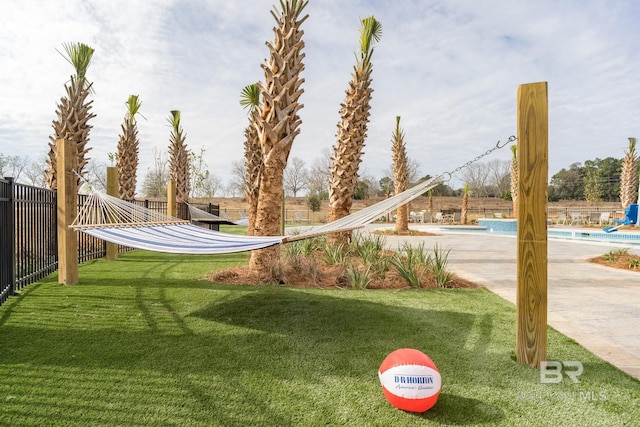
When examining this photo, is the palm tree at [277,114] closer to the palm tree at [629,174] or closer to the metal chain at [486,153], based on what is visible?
the metal chain at [486,153]

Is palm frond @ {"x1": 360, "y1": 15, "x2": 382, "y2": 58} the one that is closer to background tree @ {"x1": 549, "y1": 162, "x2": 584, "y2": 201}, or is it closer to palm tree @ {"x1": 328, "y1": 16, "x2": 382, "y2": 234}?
palm tree @ {"x1": 328, "y1": 16, "x2": 382, "y2": 234}

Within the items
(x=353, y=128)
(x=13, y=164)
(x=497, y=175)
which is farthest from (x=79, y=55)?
(x=497, y=175)

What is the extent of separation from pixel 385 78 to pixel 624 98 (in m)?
5.57

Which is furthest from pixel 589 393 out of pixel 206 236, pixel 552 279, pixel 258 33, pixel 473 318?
pixel 258 33

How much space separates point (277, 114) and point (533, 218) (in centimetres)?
359

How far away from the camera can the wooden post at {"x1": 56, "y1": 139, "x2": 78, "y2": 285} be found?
414 cm

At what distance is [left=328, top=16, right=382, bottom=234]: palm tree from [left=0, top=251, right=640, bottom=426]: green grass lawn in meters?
3.19

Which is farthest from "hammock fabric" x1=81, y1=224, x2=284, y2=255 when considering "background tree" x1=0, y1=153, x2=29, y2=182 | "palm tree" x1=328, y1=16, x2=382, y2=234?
"background tree" x1=0, y1=153, x2=29, y2=182

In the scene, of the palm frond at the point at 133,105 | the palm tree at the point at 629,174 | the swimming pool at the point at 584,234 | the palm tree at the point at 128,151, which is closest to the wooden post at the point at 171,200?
the palm tree at the point at 128,151

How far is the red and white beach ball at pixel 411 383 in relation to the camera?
168 centimetres

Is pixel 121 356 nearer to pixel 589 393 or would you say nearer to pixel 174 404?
pixel 174 404

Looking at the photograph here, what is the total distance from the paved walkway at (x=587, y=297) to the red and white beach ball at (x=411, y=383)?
135 cm

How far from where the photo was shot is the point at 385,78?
7.41m

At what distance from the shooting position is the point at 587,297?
403 cm
